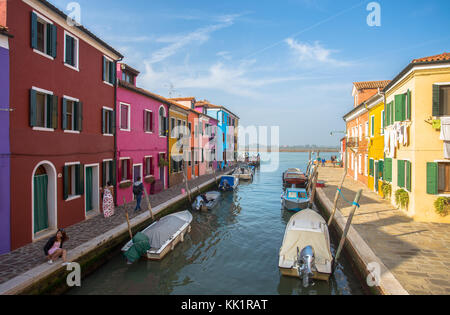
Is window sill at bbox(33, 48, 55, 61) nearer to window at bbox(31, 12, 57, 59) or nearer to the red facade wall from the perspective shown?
window at bbox(31, 12, 57, 59)

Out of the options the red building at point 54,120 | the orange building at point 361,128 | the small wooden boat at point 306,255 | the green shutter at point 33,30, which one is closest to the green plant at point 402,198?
the small wooden boat at point 306,255

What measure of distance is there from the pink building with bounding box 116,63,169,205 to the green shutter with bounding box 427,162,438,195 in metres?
14.7

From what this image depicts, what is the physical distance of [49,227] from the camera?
10.2 metres

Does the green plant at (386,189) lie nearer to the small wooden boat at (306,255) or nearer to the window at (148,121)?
the small wooden boat at (306,255)

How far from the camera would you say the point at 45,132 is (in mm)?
9617

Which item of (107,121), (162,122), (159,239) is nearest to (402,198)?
(159,239)

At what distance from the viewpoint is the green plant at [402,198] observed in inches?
492

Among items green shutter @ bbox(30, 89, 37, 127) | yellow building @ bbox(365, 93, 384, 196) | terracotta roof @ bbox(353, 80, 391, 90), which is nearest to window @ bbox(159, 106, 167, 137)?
green shutter @ bbox(30, 89, 37, 127)

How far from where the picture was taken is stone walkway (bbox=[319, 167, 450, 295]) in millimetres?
6734

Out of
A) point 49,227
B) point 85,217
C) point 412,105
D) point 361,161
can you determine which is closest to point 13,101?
point 49,227

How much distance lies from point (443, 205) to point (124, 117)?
16287 millimetres

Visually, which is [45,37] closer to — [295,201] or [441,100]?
[295,201]

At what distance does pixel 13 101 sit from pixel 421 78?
15169 millimetres
